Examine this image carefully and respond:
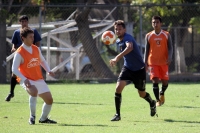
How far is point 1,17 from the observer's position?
20656 mm

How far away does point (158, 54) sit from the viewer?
12.4 m

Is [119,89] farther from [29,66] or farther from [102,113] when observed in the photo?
[29,66]

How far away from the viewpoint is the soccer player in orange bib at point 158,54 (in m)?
12.3

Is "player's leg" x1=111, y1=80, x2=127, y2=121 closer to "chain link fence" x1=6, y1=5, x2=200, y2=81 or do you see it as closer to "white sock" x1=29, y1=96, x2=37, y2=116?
"white sock" x1=29, y1=96, x2=37, y2=116

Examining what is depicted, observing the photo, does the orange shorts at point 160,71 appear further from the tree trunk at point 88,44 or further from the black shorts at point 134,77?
the tree trunk at point 88,44

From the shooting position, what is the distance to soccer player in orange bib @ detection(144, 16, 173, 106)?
1233 cm

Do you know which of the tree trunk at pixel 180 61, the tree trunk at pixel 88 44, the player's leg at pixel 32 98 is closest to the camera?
the player's leg at pixel 32 98

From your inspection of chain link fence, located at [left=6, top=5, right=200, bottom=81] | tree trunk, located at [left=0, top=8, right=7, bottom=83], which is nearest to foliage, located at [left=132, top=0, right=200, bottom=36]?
chain link fence, located at [left=6, top=5, right=200, bottom=81]

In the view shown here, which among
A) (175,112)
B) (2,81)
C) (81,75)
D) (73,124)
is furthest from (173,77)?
(73,124)

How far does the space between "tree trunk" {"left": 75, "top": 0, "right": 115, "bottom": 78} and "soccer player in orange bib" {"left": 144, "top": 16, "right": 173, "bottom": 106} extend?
912 cm

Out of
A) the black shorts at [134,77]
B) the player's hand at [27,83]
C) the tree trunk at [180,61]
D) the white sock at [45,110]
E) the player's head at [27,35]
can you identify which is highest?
the player's head at [27,35]

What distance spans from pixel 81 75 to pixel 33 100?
42.6ft

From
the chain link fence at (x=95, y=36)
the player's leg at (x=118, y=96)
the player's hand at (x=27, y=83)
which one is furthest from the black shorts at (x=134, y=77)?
the chain link fence at (x=95, y=36)

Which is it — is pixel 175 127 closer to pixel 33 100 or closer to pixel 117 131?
pixel 117 131
